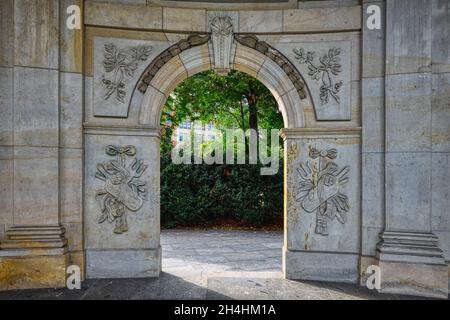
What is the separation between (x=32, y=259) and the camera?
4.29 m

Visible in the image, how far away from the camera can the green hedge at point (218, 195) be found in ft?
33.6

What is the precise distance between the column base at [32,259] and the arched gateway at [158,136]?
2cm

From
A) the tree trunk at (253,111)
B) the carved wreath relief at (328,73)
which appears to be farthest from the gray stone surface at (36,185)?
the tree trunk at (253,111)

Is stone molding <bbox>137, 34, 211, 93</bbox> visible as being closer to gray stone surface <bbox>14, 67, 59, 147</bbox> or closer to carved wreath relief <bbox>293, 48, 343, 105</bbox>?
gray stone surface <bbox>14, 67, 59, 147</bbox>

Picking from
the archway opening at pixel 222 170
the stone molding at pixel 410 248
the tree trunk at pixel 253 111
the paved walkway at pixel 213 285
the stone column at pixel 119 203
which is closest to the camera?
the paved walkway at pixel 213 285

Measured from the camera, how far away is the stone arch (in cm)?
484

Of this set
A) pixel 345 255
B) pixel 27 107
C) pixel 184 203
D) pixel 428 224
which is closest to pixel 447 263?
pixel 428 224

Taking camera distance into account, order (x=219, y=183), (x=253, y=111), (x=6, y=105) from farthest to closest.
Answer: (x=253, y=111)
(x=219, y=183)
(x=6, y=105)

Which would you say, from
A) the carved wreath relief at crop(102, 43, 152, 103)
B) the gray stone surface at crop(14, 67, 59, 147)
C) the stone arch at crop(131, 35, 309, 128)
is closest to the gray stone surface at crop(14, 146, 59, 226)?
the gray stone surface at crop(14, 67, 59, 147)

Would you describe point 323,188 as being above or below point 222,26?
below

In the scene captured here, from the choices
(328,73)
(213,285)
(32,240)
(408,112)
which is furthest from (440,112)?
(32,240)

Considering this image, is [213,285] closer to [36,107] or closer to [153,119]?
[153,119]

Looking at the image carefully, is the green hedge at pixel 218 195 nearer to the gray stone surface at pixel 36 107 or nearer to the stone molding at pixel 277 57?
the stone molding at pixel 277 57
